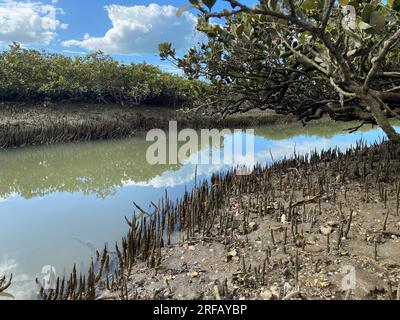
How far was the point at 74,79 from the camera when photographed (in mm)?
14328

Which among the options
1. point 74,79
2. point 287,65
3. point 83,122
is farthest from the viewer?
point 74,79

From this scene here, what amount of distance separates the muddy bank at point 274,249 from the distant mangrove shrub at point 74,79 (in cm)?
1144

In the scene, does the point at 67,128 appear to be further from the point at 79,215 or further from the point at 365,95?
the point at 365,95

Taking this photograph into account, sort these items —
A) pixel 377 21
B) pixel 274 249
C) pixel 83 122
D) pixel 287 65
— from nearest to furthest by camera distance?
pixel 377 21
pixel 274 249
pixel 287 65
pixel 83 122

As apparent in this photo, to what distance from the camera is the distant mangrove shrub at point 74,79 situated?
13289 mm

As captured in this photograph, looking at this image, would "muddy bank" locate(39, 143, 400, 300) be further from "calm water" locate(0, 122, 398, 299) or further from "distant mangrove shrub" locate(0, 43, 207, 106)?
"distant mangrove shrub" locate(0, 43, 207, 106)

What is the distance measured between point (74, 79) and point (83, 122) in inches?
98.7

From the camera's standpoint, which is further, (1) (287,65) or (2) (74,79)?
(2) (74,79)

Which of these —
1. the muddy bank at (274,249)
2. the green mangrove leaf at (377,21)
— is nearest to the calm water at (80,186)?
the muddy bank at (274,249)

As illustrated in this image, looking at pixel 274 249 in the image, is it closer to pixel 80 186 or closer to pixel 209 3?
pixel 209 3

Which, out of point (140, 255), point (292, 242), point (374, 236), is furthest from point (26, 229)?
point (374, 236)

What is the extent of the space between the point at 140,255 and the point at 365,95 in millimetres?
2393

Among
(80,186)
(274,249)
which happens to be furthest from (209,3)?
(80,186)

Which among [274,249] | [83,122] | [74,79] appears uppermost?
[74,79]
